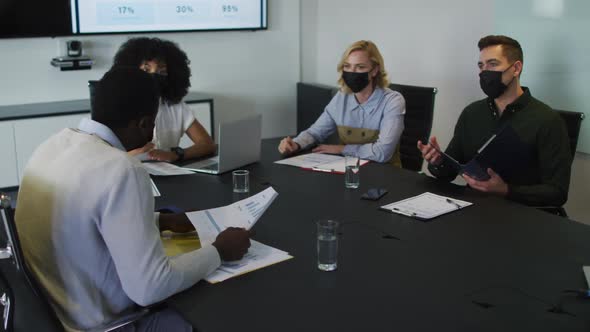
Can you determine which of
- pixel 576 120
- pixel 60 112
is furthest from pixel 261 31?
pixel 576 120

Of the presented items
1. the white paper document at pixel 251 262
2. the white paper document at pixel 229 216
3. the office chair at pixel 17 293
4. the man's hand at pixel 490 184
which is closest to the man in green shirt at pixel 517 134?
the man's hand at pixel 490 184

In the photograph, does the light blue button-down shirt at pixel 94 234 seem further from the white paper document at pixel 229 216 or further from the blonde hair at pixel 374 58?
the blonde hair at pixel 374 58

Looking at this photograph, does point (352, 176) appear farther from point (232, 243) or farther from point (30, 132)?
point (30, 132)

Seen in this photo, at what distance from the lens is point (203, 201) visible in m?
2.42

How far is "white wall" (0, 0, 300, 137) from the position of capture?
15.3 ft

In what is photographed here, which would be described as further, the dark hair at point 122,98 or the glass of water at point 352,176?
the glass of water at point 352,176

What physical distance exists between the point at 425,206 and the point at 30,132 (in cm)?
310

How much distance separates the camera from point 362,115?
134 inches

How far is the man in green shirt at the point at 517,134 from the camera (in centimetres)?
261

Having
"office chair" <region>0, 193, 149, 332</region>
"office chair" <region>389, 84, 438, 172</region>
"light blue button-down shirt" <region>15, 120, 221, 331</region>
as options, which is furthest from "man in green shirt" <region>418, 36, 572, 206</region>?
"office chair" <region>0, 193, 149, 332</region>

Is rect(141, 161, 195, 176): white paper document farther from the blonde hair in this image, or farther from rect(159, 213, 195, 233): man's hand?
the blonde hair

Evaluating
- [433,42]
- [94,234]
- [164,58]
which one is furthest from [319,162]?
[433,42]

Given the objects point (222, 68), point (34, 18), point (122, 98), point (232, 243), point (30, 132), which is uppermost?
point (34, 18)

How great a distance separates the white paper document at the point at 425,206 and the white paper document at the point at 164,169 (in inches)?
38.9
